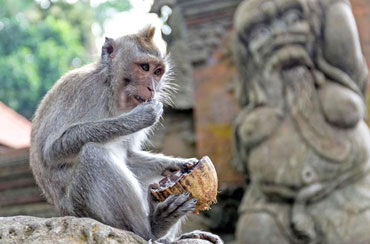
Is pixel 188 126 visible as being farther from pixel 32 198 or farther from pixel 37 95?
pixel 37 95

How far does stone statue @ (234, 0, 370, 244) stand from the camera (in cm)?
504

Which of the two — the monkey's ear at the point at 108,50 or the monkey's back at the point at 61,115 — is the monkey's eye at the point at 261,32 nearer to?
the monkey's ear at the point at 108,50

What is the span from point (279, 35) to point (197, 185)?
10.2 feet

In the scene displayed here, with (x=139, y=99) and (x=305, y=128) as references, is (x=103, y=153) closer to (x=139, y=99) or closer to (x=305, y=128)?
(x=139, y=99)

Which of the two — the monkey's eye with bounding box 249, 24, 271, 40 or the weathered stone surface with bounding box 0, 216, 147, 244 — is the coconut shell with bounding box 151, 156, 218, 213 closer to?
the weathered stone surface with bounding box 0, 216, 147, 244

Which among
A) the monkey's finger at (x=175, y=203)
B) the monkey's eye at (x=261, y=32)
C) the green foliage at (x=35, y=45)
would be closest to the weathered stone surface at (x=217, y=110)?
the monkey's eye at (x=261, y=32)

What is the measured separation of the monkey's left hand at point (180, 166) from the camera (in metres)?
2.84

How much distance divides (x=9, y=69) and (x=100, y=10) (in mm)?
6919

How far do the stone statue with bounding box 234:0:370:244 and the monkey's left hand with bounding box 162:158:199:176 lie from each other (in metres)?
2.38

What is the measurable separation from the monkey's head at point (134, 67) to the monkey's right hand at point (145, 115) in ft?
0.41

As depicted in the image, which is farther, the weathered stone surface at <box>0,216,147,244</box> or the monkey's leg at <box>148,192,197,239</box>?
the monkey's leg at <box>148,192,197,239</box>

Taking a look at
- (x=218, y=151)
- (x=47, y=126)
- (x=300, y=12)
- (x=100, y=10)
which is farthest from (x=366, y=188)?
(x=100, y=10)

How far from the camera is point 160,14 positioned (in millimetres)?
7586

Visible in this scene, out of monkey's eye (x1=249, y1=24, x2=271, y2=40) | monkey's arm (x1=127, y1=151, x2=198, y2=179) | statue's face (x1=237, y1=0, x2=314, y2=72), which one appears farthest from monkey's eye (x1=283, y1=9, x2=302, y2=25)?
monkey's arm (x1=127, y1=151, x2=198, y2=179)
